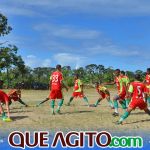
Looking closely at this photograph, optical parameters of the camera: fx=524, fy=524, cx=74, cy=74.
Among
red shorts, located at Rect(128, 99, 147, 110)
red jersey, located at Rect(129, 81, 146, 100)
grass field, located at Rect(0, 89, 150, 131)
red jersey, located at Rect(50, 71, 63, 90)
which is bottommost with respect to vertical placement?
grass field, located at Rect(0, 89, 150, 131)

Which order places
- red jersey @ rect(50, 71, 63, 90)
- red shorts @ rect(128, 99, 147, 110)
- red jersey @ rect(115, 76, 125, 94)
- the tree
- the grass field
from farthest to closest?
the tree < red jersey @ rect(50, 71, 63, 90) < red jersey @ rect(115, 76, 125, 94) < red shorts @ rect(128, 99, 147, 110) < the grass field

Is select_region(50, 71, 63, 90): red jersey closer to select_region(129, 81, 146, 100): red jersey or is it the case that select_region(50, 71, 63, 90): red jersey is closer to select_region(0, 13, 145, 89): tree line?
select_region(129, 81, 146, 100): red jersey

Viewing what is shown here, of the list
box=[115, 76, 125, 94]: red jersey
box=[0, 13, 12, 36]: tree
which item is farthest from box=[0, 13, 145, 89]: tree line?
box=[115, 76, 125, 94]: red jersey

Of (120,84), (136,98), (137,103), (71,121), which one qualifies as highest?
(120,84)

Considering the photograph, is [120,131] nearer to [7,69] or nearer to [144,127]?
[144,127]

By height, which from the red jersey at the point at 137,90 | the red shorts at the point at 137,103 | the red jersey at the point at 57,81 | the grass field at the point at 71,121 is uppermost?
the red jersey at the point at 57,81

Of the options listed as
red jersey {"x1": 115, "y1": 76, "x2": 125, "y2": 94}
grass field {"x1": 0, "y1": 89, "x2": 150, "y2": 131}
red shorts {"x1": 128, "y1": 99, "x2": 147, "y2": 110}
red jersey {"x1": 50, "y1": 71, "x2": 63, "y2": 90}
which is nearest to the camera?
grass field {"x1": 0, "y1": 89, "x2": 150, "y2": 131}

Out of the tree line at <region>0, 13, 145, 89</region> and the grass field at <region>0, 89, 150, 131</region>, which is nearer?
the grass field at <region>0, 89, 150, 131</region>

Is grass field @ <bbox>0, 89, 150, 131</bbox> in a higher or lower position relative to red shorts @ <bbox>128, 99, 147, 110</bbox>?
lower

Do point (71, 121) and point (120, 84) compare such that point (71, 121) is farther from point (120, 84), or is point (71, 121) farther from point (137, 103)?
point (120, 84)

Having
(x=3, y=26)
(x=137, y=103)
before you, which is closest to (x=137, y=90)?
(x=137, y=103)

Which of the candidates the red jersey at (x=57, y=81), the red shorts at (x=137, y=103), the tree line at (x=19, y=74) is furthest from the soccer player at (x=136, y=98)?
the tree line at (x=19, y=74)

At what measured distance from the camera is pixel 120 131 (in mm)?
17578

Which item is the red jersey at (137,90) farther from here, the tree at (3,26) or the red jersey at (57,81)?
the tree at (3,26)
